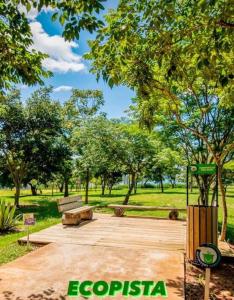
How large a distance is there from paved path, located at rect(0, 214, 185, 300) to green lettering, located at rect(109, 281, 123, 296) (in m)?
0.16

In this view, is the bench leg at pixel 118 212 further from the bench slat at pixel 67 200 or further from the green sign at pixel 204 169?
the green sign at pixel 204 169

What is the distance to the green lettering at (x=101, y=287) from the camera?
4335 mm

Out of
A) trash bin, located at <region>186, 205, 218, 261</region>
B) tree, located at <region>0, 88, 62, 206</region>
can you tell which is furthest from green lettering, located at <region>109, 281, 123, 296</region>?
tree, located at <region>0, 88, 62, 206</region>

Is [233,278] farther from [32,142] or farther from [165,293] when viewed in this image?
[32,142]

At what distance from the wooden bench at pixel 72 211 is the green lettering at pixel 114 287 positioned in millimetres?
4804

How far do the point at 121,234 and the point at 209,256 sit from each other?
5.34 metres

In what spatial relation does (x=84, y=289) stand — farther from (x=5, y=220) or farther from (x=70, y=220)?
(x=5, y=220)

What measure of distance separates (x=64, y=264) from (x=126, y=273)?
1.22m

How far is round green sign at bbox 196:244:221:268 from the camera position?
3369 mm

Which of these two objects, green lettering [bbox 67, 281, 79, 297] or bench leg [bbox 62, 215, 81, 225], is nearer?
green lettering [bbox 67, 281, 79, 297]

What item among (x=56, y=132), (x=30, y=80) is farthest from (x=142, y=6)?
(x=56, y=132)

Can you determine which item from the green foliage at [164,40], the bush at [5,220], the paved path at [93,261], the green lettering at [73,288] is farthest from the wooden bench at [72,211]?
the green foliage at [164,40]

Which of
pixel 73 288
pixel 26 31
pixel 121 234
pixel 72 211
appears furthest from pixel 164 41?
pixel 72 211

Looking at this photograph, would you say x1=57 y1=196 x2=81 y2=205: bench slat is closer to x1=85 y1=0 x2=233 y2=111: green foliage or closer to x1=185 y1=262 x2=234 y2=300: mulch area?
x1=185 y1=262 x2=234 y2=300: mulch area
